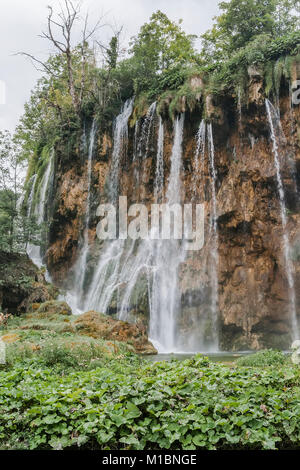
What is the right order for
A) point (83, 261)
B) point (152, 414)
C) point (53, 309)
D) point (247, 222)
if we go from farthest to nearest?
point (83, 261) → point (247, 222) → point (53, 309) → point (152, 414)

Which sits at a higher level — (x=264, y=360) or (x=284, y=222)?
(x=284, y=222)

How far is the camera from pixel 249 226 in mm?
15836

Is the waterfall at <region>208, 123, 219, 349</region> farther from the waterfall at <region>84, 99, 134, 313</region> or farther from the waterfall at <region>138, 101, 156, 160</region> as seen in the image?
the waterfall at <region>84, 99, 134, 313</region>

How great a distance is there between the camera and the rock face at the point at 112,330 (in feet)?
35.7

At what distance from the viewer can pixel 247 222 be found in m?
15.9

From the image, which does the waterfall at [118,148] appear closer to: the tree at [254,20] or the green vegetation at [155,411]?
the tree at [254,20]

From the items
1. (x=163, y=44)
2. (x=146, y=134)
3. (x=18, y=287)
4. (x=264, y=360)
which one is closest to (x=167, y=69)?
(x=163, y=44)

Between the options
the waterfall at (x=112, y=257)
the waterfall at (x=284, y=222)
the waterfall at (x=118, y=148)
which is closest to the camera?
the waterfall at (x=284, y=222)

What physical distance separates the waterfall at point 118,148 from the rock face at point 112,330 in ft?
33.7

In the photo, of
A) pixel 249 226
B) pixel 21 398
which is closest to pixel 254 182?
pixel 249 226

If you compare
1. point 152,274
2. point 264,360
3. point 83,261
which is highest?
point 83,261

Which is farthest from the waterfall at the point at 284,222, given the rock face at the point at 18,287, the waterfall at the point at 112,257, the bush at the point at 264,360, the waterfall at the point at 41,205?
the waterfall at the point at 41,205

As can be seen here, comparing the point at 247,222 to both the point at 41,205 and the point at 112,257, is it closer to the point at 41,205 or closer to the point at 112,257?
the point at 112,257

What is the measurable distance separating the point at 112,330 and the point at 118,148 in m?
12.6
